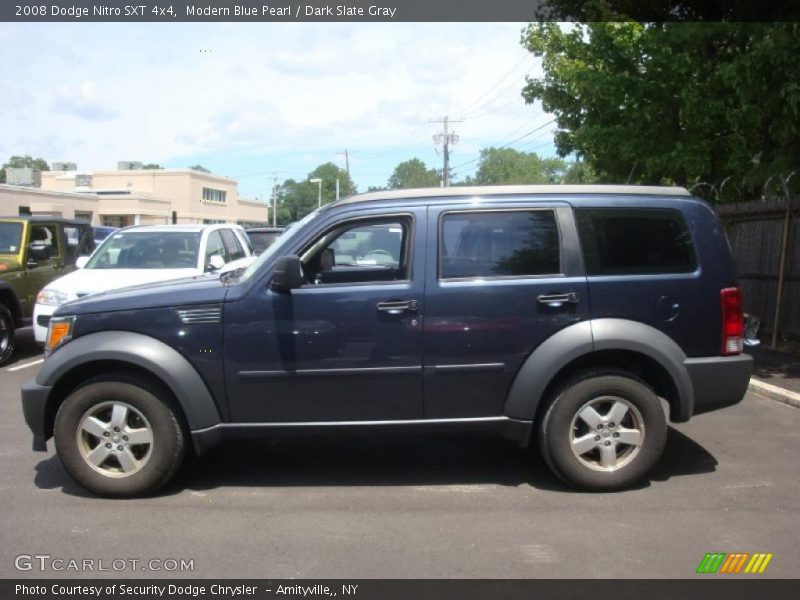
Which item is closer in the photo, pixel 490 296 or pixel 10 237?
pixel 490 296

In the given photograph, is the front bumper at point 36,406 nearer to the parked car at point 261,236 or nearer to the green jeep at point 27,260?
the green jeep at point 27,260

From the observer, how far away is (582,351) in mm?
4691

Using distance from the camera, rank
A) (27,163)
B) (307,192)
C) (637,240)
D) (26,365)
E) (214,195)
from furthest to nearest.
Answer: (27,163) → (307,192) → (214,195) → (26,365) → (637,240)

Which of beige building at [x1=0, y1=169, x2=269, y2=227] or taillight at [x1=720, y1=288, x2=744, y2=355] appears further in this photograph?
beige building at [x1=0, y1=169, x2=269, y2=227]

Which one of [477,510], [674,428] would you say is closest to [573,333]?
[477,510]

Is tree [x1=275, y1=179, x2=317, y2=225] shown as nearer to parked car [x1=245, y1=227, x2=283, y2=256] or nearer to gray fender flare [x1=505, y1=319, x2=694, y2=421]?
parked car [x1=245, y1=227, x2=283, y2=256]

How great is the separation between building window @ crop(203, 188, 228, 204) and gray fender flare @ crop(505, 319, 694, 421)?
7512 centimetres

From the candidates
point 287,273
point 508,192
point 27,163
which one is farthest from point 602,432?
point 27,163

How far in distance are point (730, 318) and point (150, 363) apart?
12.4 ft

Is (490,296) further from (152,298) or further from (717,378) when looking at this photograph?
(152,298)

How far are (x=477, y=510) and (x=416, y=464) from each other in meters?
0.97

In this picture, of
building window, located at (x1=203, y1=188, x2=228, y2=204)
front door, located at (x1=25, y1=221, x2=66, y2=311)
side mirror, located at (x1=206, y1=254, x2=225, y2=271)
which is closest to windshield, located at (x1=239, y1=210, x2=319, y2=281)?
side mirror, located at (x1=206, y1=254, x2=225, y2=271)

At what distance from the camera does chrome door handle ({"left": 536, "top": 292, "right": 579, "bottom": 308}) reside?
15.5 feet
